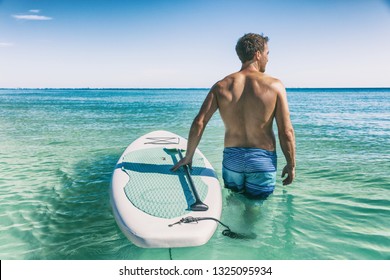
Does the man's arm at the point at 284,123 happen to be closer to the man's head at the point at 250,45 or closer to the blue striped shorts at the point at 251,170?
the blue striped shorts at the point at 251,170

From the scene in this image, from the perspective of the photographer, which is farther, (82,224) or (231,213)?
(82,224)

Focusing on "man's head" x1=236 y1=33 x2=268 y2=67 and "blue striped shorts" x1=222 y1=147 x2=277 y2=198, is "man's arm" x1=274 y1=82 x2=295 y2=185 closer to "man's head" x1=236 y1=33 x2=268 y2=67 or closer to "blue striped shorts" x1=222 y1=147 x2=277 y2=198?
"blue striped shorts" x1=222 y1=147 x2=277 y2=198

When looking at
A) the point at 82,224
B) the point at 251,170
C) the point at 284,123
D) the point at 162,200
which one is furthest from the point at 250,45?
the point at 82,224

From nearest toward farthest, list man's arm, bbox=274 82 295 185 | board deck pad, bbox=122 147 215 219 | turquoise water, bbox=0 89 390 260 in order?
man's arm, bbox=274 82 295 185 → board deck pad, bbox=122 147 215 219 → turquoise water, bbox=0 89 390 260

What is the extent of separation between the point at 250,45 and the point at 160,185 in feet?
6.28

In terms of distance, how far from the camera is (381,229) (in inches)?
156

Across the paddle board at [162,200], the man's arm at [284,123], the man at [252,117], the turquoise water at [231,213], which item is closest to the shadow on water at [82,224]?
the turquoise water at [231,213]

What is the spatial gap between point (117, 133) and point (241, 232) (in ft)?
33.5

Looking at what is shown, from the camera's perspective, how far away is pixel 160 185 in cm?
370

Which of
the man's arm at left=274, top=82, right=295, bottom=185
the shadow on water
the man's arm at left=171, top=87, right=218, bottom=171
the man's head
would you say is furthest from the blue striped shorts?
the shadow on water

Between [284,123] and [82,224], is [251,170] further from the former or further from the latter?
[82,224]

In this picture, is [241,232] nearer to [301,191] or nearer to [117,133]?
[301,191]

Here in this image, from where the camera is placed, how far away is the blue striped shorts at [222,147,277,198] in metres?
3.07

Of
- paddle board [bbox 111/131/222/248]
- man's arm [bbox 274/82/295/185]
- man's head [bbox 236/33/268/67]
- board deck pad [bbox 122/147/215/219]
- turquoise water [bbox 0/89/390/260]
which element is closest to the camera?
paddle board [bbox 111/131/222/248]
